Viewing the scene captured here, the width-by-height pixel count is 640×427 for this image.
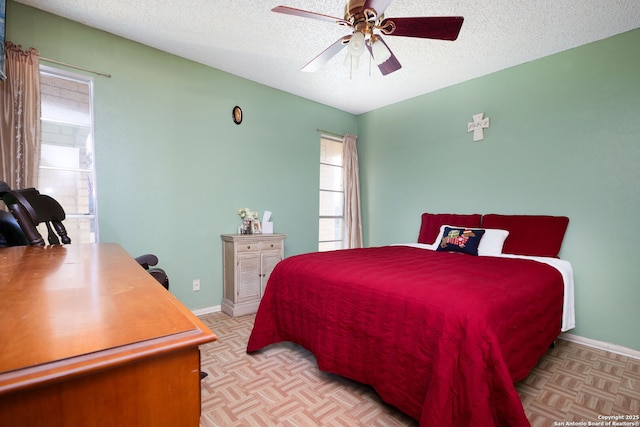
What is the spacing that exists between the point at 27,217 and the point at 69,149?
57.5 inches

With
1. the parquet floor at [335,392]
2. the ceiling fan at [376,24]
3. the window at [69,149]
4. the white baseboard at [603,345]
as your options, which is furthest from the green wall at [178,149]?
the white baseboard at [603,345]

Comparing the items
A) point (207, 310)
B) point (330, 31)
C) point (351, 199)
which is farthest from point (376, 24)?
point (207, 310)

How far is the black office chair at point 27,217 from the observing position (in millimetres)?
1387

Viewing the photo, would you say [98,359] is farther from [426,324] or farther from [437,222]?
[437,222]

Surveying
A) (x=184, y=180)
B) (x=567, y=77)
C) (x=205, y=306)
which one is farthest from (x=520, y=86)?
(x=205, y=306)

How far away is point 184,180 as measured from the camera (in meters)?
3.03

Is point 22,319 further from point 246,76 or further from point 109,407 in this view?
point 246,76

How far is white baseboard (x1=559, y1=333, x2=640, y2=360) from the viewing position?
2363 millimetres

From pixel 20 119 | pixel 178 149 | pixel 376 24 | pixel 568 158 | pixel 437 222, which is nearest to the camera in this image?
pixel 376 24

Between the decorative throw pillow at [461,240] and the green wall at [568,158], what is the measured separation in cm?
53

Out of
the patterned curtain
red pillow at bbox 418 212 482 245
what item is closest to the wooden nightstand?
the patterned curtain

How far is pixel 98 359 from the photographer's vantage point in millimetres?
396

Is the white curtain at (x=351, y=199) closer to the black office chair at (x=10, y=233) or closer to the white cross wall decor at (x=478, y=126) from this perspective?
the white cross wall decor at (x=478, y=126)

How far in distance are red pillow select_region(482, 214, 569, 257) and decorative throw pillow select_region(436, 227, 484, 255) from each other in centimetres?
29
